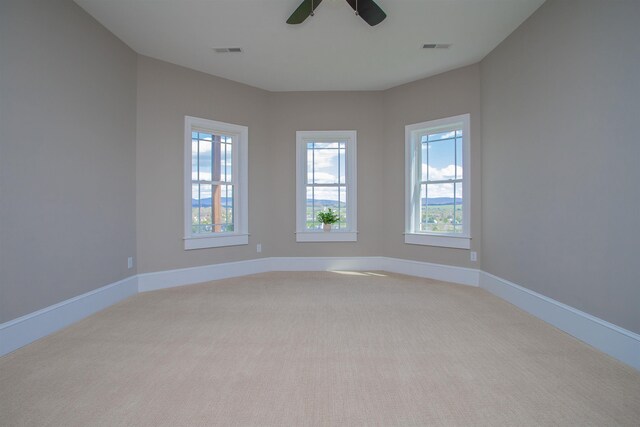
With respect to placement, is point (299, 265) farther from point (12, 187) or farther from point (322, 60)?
point (12, 187)

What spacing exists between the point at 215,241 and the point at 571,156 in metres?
4.14

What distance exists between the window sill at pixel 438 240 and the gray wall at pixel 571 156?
A: 50cm

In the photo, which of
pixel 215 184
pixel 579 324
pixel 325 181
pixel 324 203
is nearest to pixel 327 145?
pixel 325 181

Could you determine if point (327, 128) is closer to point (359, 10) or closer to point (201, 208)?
point (201, 208)

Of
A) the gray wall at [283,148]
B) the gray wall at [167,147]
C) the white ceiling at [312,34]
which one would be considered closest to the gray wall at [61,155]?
the gray wall at [167,147]

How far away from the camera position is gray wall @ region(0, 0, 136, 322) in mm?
2547

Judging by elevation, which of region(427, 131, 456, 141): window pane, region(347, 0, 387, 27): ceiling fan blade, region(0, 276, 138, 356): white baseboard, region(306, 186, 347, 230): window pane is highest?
region(347, 0, 387, 27): ceiling fan blade

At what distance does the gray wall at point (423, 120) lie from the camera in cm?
460

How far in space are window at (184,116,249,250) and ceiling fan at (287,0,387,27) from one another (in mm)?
2302

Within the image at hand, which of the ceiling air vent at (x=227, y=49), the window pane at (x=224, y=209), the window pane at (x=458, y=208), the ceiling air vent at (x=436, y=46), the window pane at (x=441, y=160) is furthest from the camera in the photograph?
the window pane at (x=224, y=209)

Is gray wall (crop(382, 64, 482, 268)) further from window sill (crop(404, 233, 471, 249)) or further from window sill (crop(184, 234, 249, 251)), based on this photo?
window sill (crop(184, 234, 249, 251))

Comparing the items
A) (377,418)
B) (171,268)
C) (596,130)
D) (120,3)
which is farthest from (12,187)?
(596,130)

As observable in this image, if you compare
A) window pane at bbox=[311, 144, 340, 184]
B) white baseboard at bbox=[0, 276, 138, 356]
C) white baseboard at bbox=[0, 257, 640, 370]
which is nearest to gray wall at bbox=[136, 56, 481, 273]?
white baseboard at bbox=[0, 257, 640, 370]

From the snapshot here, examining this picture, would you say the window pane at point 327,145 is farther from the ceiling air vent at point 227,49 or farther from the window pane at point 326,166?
the ceiling air vent at point 227,49
